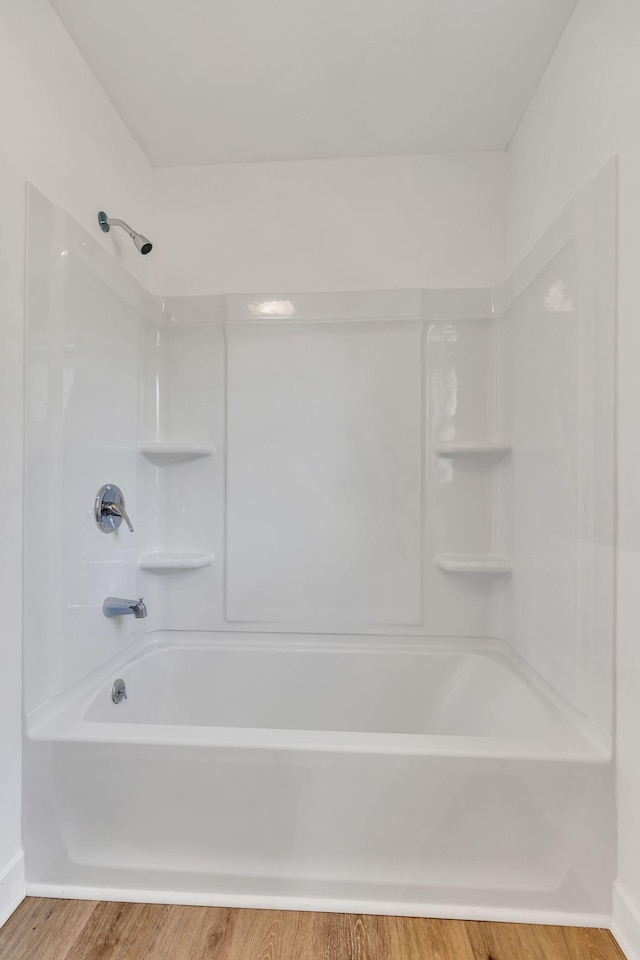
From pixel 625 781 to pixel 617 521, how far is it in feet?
1.93

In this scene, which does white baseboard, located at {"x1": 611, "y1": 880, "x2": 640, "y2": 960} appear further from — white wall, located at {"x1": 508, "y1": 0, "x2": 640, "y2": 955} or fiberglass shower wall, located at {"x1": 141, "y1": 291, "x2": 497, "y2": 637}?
fiberglass shower wall, located at {"x1": 141, "y1": 291, "x2": 497, "y2": 637}

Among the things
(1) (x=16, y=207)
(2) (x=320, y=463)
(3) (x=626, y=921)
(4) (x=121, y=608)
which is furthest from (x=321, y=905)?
(1) (x=16, y=207)

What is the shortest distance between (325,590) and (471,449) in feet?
2.58

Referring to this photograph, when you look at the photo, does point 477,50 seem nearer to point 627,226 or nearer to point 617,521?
point 627,226

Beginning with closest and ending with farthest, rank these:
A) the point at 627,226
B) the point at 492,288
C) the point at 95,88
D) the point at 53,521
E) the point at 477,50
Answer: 1. the point at 627,226
2. the point at 53,521
3. the point at 477,50
4. the point at 95,88
5. the point at 492,288

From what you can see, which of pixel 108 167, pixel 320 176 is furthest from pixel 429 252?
pixel 108 167

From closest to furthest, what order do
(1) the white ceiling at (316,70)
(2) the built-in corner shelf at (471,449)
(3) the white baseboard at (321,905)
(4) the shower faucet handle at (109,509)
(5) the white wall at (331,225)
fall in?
(3) the white baseboard at (321,905) → (1) the white ceiling at (316,70) → (4) the shower faucet handle at (109,509) → (2) the built-in corner shelf at (471,449) → (5) the white wall at (331,225)

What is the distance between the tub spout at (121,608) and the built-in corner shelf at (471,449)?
1220mm

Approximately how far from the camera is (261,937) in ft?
4.05

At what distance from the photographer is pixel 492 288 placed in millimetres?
2107

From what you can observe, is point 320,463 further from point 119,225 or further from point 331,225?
point 119,225

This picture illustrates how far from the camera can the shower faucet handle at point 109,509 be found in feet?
5.72

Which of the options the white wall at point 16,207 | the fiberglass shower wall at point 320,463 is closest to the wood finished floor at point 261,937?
the white wall at point 16,207

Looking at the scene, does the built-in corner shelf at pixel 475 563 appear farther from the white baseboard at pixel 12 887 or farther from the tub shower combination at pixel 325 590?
the white baseboard at pixel 12 887
